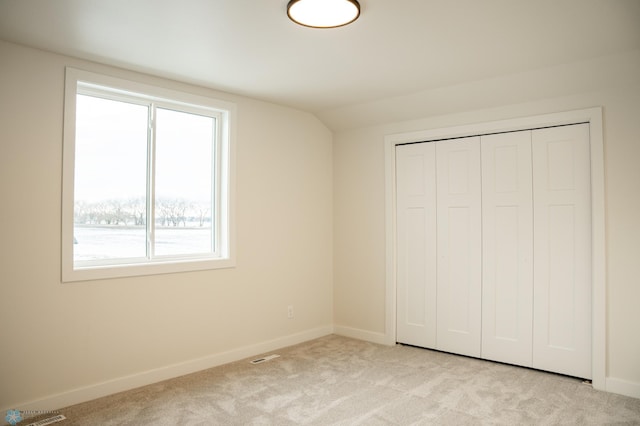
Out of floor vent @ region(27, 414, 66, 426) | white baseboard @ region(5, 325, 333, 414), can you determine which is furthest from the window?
floor vent @ region(27, 414, 66, 426)

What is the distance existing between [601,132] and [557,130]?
0.34 m

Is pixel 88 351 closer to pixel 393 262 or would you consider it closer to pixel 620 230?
pixel 393 262

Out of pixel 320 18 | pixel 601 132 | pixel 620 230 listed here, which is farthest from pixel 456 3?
pixel 620 230

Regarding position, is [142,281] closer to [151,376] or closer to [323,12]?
[151,376]

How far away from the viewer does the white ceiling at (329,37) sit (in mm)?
2424

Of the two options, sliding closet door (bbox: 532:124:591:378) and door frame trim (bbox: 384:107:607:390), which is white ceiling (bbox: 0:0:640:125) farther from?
sliding closet door (bbox: 532:124:591:378)

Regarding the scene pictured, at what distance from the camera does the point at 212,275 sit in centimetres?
394

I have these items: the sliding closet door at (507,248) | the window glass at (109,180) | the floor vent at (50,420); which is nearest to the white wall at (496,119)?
the sliding closet door at (507,248)

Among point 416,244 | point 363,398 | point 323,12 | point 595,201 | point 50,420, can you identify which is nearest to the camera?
point 323,12

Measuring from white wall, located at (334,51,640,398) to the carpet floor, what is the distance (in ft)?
1.94

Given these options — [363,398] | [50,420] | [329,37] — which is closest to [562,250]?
[363,398]

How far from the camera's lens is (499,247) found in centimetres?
396

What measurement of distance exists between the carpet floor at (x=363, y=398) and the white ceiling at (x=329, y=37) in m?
2.42

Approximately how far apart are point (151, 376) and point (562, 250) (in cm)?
345
